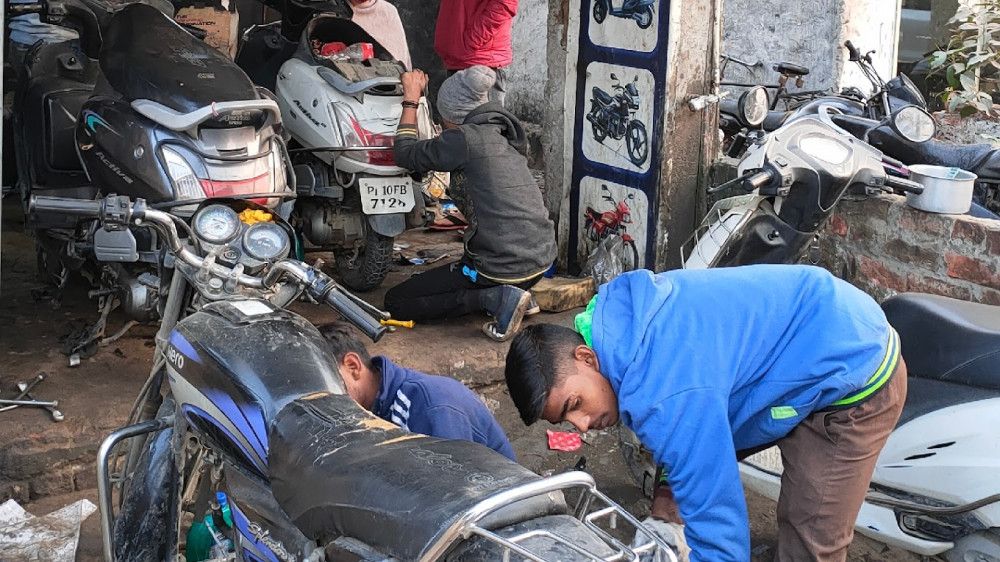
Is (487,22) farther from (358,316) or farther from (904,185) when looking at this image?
(358,316)

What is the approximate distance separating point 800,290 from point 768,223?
66.0 inches

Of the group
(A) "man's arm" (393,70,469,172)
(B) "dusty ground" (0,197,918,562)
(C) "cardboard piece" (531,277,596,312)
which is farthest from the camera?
(C) "cardboard piece" (531,277,596,312)

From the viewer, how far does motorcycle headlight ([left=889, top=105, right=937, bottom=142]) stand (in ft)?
15.4

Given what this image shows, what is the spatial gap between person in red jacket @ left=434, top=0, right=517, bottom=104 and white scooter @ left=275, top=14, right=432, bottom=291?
37.1 inches

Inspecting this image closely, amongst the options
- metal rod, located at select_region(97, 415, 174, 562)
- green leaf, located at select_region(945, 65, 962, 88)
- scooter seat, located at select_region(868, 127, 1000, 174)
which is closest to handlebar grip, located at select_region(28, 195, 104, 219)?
metal rod, located at select_region(97, 415, 174, 562)

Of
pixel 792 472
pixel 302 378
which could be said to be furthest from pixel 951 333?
pixel 302 378

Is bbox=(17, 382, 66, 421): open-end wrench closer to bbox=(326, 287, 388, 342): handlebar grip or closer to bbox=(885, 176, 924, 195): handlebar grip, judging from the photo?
bbox=(326, 287, 388, 342): handlebar grip

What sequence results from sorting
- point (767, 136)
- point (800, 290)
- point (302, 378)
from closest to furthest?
point (302, 378)
point (800, 290)
point (767, 136)

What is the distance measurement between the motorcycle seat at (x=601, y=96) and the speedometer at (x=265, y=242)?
3.16 m

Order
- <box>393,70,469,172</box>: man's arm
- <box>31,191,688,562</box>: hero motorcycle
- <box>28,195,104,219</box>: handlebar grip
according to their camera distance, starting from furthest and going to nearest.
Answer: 1. <box>393,70,469,172</box>: man's arm
2. <box>28,195,104,219</box>: handlebar grip
3. <box>31,191,688,562</box>: hero motorcycle

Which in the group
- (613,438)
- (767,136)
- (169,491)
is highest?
(767,136)

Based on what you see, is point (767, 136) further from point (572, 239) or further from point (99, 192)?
point (99, 192)

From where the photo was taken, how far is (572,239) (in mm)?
6207

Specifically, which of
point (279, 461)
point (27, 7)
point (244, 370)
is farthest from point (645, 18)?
point (279, 461)
